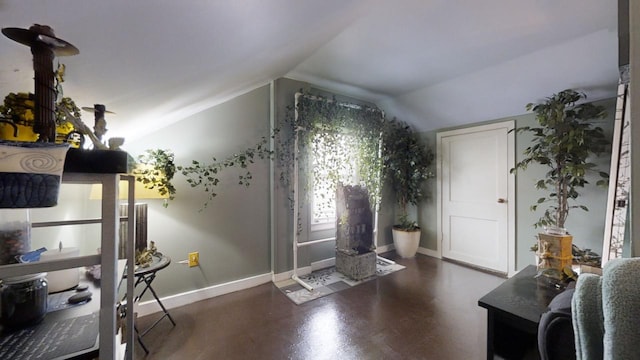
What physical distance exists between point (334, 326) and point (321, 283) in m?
0.82

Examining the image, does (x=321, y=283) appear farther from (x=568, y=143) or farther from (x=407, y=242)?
(x=568, y=143)

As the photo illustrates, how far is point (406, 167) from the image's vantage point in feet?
12.8

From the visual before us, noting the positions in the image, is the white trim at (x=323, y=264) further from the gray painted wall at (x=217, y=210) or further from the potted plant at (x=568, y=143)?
the potted plant at (x=568, y=143)

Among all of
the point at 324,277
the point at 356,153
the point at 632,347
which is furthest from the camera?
the point at 356,153

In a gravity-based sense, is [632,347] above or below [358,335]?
above

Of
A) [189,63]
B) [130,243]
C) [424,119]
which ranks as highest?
[424,119]

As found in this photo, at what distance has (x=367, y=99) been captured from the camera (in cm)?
380

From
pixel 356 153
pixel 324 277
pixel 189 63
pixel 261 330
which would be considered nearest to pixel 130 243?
pixel 189 63

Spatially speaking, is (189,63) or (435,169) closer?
(189,63)

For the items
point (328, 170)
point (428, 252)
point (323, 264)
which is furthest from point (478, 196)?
point (323, 264)

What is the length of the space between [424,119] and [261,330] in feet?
11.3

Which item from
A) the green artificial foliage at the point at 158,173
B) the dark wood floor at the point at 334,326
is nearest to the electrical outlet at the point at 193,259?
the dark wood floor at the point at 334,326

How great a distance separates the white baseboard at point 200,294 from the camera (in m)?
2.24

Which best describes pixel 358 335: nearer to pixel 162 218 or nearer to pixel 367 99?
pixel 162 218
